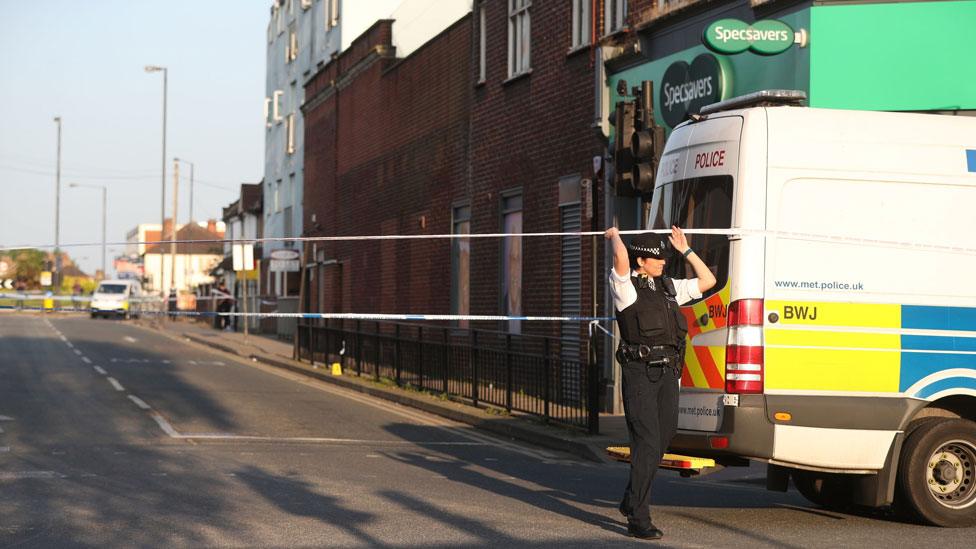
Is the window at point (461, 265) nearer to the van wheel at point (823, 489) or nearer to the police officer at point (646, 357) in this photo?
the van wheel at point (823, 489)

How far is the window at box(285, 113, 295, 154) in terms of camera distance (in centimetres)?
5266

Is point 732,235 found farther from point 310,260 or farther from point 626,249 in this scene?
point 310,260

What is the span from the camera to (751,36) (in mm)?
15305

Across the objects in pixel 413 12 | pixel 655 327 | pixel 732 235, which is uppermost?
pixel 413 12

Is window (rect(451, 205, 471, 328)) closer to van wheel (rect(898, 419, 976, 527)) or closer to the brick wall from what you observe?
the brick wall

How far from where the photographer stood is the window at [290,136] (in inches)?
2073

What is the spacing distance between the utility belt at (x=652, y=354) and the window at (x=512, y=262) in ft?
47.8

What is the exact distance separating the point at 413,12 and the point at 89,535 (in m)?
27.7

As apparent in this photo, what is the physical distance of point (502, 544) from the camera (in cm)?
877

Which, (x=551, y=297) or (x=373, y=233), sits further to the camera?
(x=373, y=233)

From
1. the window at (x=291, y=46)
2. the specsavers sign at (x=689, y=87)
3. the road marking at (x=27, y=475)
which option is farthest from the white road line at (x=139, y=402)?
the window at (x=291, y=46)

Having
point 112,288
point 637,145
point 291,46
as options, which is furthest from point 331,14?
point 112,288

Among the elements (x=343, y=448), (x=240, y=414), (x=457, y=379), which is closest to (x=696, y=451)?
(x=343, y=448)

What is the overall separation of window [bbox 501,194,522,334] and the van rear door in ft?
44.8
